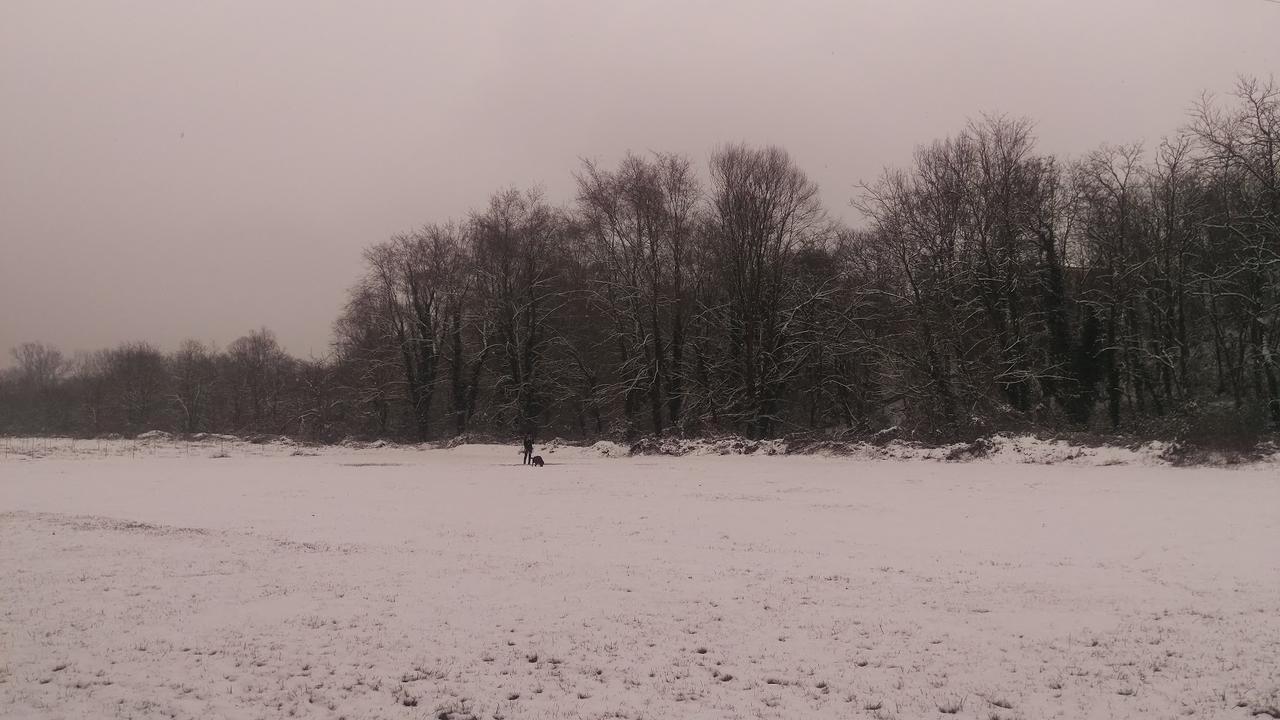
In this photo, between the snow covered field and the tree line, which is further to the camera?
the tree line

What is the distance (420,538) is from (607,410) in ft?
115

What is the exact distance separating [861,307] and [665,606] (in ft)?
109

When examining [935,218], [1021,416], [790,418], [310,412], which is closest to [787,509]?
[1021,416]

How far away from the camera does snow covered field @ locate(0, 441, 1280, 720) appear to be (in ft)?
21.1

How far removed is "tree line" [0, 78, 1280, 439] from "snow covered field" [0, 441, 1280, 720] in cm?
1330

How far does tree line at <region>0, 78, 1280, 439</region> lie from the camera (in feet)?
101

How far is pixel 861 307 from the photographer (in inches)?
1575

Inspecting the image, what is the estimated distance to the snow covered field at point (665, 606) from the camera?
6441 mm

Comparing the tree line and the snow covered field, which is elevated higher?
the tree line

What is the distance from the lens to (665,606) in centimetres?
945

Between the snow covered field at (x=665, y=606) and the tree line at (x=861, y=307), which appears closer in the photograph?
the snow covered field at (x=665, y=606)

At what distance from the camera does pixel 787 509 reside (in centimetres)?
1802

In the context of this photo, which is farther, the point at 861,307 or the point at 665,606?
the point at 861,307

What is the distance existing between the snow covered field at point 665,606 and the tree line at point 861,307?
13301 millimetres
